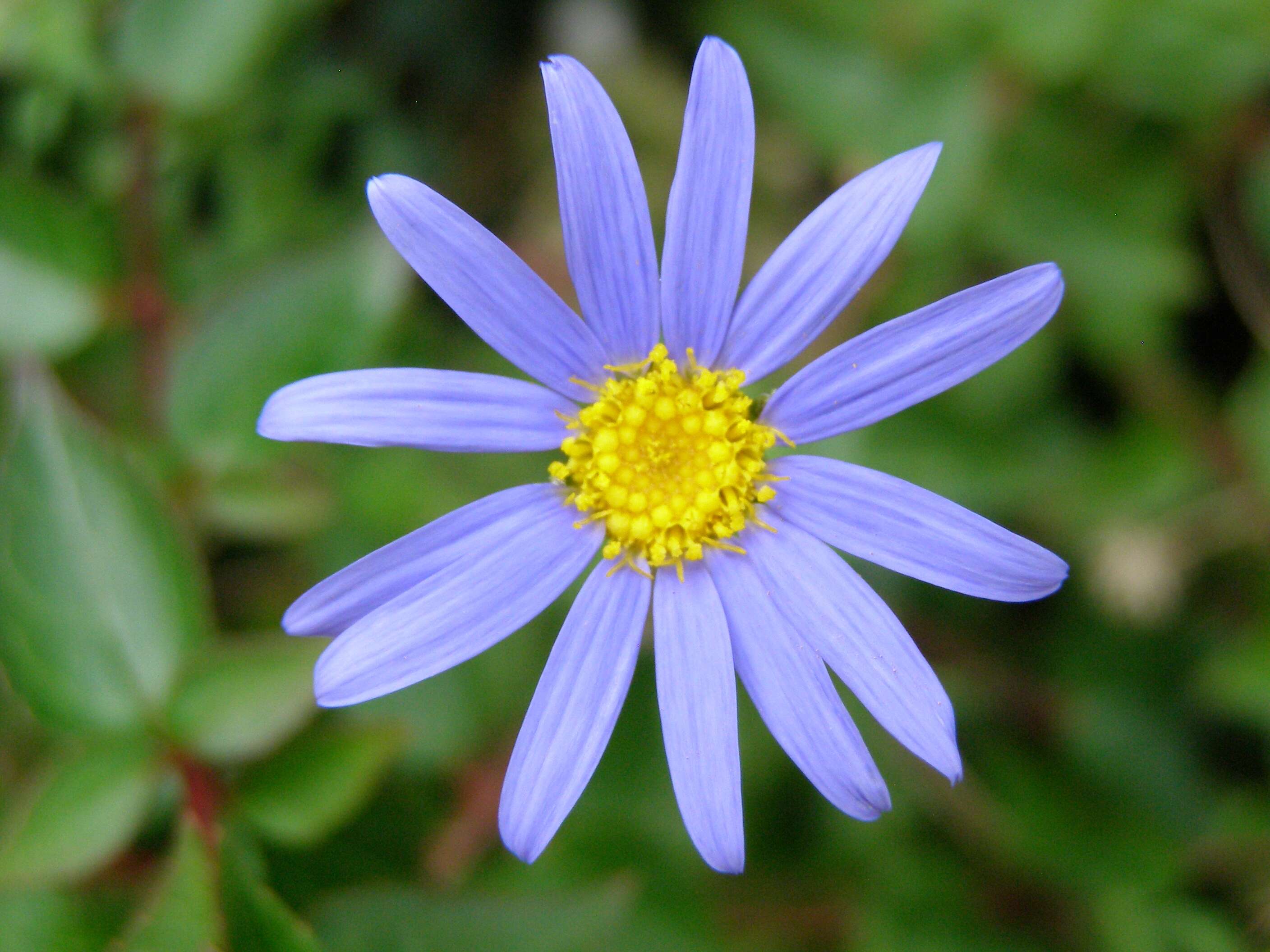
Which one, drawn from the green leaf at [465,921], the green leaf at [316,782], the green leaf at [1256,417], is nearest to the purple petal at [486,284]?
the green leaf at [316,782]

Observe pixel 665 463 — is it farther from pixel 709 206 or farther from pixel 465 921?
pixel 465 921

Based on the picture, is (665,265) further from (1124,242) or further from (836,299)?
(1124,242)

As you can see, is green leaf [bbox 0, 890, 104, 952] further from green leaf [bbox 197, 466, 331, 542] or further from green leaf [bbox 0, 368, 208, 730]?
green leaf [bbox 197, 466, 331, 542]

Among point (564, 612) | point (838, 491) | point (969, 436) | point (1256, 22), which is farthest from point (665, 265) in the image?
point (1256, 22)

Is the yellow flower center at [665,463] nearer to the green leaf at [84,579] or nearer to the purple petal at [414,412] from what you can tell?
the purple petal at [414,412]

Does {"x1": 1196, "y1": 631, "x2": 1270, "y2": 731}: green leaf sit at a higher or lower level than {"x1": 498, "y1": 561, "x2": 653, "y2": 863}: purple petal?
lower

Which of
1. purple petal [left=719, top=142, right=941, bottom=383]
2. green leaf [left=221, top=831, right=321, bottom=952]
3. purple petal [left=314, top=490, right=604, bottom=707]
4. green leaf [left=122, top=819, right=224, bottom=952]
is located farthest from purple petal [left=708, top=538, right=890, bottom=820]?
green leaf [left=122, top=819, right=224, bottom=952]
